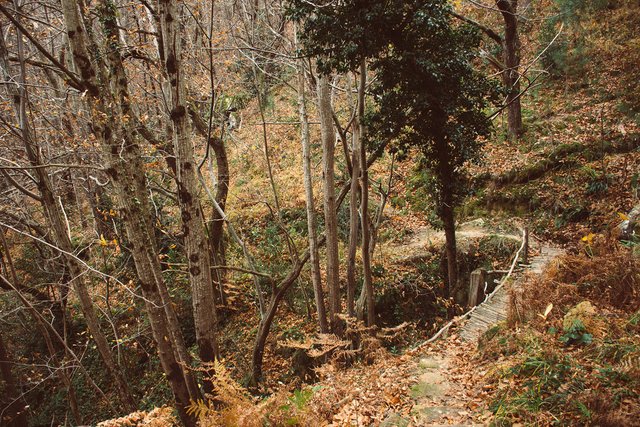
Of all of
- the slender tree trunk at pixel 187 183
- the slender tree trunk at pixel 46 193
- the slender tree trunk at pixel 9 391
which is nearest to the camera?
the slender tree trunk at pixel 187 183

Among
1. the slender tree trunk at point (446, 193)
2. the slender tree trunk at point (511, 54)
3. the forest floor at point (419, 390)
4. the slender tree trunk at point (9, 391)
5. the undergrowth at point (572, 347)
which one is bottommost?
the slender tree trunk at point (9, 391)

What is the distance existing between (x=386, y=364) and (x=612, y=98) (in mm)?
14164

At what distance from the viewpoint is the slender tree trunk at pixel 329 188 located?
7.30m

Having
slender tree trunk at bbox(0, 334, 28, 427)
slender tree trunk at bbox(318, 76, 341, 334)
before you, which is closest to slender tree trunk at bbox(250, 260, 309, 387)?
slender tree trunk at bbox(318, 76, 341, 334)

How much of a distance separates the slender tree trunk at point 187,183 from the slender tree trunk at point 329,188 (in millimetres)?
2880

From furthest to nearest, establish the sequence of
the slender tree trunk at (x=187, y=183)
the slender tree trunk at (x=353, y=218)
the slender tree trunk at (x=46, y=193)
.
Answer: the slender tree trunk at (x=353, y=218) → the slender tree trunk at (x=46, y=193) → the slender tree trunk at (x=187, y=183)

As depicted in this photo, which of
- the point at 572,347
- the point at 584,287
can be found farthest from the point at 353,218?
the point at 572,347

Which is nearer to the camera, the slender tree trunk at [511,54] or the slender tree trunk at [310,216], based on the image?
the slender tree trunk at [310,216]

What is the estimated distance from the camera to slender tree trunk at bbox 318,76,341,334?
7301mm

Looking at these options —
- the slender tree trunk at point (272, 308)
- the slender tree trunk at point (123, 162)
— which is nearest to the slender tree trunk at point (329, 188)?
the slender tree trunk at point (272, 308)

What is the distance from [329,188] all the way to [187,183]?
3211 millimetres

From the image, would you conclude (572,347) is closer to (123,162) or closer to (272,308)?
(272,308)

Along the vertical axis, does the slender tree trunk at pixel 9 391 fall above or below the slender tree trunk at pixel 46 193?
below

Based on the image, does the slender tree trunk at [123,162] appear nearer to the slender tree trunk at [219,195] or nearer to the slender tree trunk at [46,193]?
the slender tree trunk at [46,193]
